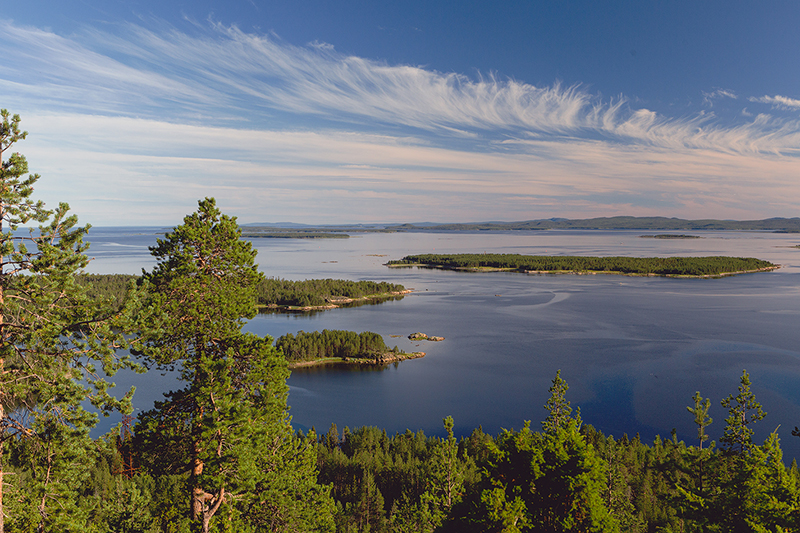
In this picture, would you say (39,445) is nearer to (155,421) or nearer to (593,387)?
(155,421)

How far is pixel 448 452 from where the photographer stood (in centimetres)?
2697

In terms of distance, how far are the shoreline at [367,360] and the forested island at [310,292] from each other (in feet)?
152

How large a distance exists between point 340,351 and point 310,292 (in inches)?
2102

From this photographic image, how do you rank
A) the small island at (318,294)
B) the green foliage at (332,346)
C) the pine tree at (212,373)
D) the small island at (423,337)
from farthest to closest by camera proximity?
the small island at (318,294), the small island at (423,337), the green foliage at (332,346), the pine tree at (212,373)

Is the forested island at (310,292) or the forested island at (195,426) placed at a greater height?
the forested island at (195,426)

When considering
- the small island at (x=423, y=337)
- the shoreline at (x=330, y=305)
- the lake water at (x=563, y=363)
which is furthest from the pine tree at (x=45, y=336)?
the shoreline at (x=330, y=305)

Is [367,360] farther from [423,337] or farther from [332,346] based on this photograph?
[423,337]

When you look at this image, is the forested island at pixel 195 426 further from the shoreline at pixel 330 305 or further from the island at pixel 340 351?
the shoreline at pixel 330 305

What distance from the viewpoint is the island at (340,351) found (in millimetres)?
80188

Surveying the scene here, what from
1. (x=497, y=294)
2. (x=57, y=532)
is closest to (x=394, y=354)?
(x=497, y=294)

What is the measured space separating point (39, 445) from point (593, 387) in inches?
2549

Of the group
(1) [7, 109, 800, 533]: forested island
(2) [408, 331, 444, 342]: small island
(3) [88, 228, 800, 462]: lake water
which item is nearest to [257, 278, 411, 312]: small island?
(3) [88, 228, 800, 462]: lake water

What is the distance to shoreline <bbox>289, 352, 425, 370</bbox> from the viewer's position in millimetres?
79625

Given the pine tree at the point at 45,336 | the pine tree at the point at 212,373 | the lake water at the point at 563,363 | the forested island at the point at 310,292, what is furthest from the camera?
the forested island at the point at 310,292
